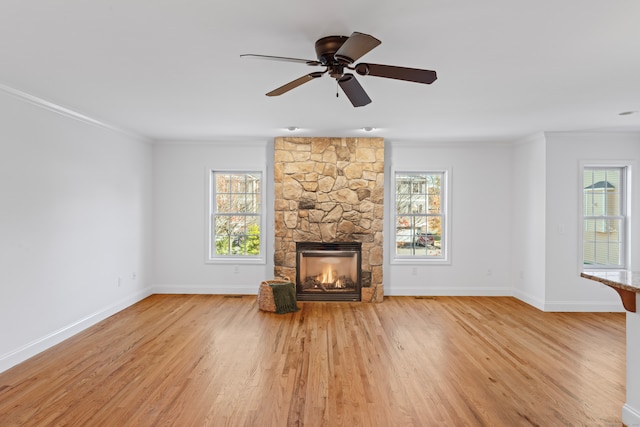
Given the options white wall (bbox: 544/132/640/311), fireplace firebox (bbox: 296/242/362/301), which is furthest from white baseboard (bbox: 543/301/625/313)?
fireplace firebox (bbox: 296/242/362/301)

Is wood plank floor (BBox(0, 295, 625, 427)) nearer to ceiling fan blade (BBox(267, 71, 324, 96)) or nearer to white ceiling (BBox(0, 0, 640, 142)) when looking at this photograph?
ceiling fan blade (BBox(267, 71, 324, 96))

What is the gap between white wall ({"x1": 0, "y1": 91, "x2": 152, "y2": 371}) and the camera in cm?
344

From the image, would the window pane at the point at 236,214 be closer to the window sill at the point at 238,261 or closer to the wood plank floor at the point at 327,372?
the window sill at the point at 238,261

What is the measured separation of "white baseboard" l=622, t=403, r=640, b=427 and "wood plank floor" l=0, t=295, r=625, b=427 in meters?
0.08

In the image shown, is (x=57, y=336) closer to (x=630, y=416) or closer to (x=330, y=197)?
(x=330, y=197)

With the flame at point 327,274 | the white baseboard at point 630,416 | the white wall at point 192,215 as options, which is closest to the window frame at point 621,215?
the white baseboard at point 630,416

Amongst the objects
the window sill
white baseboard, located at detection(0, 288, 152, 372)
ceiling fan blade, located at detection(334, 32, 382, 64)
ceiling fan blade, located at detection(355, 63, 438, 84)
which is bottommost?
white baseboard, located at detection(0, 288, 152, 372)

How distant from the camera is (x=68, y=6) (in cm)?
196

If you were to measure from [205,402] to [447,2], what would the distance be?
119 inches

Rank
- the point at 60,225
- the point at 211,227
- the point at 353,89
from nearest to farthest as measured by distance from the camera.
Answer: the point at 353,89, the point at 60,225, the point at 211,227

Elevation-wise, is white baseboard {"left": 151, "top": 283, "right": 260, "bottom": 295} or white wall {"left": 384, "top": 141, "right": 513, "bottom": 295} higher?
white wall {"left": 384, "top": 141, "right": 513, "bottom": 295}

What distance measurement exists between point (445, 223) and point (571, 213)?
176 centimetres

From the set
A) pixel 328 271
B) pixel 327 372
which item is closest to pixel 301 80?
pixel 327 372

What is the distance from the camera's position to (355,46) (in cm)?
193
